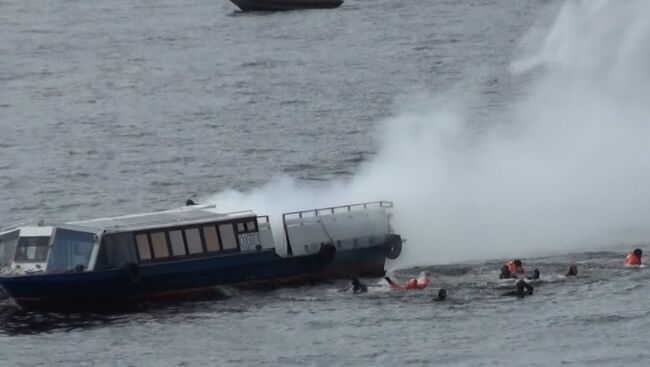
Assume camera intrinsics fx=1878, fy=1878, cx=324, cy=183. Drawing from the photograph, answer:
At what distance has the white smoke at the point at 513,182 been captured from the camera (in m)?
77.8

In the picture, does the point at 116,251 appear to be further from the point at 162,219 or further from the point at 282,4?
the point at 282,4

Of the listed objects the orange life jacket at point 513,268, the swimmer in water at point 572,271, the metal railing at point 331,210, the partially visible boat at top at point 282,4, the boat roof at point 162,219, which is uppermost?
the partially visible boat at top at point 282,4

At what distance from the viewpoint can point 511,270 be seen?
69.9 metres

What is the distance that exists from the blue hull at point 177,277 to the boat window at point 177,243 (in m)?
0.44

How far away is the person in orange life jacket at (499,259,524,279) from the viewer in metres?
69.6

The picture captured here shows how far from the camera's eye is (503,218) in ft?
263

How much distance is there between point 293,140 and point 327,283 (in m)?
38.1

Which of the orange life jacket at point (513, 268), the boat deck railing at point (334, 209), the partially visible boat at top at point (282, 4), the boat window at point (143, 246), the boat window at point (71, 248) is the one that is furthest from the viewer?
the partially visible boat at top at point (282, 4)

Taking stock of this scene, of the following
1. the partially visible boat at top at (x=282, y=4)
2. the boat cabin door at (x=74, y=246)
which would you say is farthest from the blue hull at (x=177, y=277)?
the partially visible boat at top at (x=282, y=4)

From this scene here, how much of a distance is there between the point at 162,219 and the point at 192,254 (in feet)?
6.27

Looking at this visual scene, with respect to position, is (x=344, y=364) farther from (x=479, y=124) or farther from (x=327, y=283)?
(x=479, y=124)

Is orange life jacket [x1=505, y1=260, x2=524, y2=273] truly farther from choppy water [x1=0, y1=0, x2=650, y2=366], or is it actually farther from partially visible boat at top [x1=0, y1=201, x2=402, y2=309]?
partially visible boat at top [x1=0, y1=201, x2=402, y2=309]

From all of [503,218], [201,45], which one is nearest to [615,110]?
[503,218]

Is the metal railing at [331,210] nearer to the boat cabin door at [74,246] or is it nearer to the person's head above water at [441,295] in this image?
the person's head above water at [441,295]
